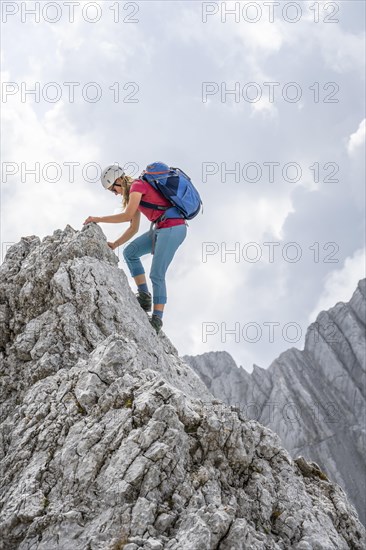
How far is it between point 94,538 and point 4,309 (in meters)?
7.14

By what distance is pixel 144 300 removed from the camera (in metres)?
13.8

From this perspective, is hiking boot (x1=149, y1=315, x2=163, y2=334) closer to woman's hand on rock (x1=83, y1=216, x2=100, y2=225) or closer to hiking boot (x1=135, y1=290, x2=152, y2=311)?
hiking boot (x1=135, y1=290, x2=152, y2=311)

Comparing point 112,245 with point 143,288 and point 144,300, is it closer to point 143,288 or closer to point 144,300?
point 143,288

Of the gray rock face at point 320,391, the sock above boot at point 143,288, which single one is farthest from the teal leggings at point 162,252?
the gray rock face at point 320,391

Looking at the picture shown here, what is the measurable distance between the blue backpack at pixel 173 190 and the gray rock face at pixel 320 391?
74.2 metres

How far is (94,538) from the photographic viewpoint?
6074mm

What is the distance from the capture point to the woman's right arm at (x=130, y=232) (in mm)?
13227

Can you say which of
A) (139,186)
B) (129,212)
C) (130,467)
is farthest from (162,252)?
(130,467)

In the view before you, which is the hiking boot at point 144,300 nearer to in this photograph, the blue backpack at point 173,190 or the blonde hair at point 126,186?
the blue backpack at point 173,190

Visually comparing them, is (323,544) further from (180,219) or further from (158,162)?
(158,162)

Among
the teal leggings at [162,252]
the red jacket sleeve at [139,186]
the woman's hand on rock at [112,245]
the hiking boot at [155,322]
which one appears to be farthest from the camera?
the woman's hand on rock at [112,245]

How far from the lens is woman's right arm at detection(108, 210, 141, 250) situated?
13.2 meters

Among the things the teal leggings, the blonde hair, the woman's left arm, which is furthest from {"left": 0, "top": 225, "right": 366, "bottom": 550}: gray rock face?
the blonde hair

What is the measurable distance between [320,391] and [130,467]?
311 ft
